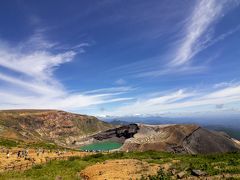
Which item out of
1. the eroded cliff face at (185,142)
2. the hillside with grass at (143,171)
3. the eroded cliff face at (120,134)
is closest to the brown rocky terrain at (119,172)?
the hillside with grass at (143,171)

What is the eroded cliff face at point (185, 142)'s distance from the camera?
116062 millimetres

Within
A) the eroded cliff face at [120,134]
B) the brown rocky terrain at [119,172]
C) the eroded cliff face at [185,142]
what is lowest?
the brown rocky terrain at [119,172]

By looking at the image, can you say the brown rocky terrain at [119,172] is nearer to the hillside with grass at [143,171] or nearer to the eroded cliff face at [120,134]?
the hillside with grass at [143,171]

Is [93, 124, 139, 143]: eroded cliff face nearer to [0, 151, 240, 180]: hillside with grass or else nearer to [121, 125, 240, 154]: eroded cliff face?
[121, 125, 240, 154]: eroded cliff face

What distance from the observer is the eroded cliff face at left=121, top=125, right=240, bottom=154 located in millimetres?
→ 116062

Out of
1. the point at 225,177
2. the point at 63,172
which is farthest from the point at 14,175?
the point at 225,177

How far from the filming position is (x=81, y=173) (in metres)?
39.7

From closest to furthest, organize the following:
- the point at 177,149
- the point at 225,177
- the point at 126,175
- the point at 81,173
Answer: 1. the point at 225,177
2. the point at 126,175
3. the point at 81,173
4. the point at 177,149

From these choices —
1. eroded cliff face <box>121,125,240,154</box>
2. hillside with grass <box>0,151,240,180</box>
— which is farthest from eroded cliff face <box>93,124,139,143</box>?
hillside with grass <box>0,151,240,180</box>

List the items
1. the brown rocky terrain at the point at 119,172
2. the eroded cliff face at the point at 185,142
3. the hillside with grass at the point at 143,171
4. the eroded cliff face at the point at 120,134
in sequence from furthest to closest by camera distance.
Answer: the eroded cliff face at the point at 120,134, the eroded cliff face at the point at 185,142, the brown rocky terrain at the point at 119,172, the hillside with grass at the point at 143,171

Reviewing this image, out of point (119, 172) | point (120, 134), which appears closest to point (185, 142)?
point (120, 134)

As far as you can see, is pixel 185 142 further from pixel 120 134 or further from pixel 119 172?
pixel 119 172

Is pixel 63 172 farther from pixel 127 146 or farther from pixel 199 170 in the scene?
pixel 127 146

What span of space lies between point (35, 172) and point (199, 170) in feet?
75.4
